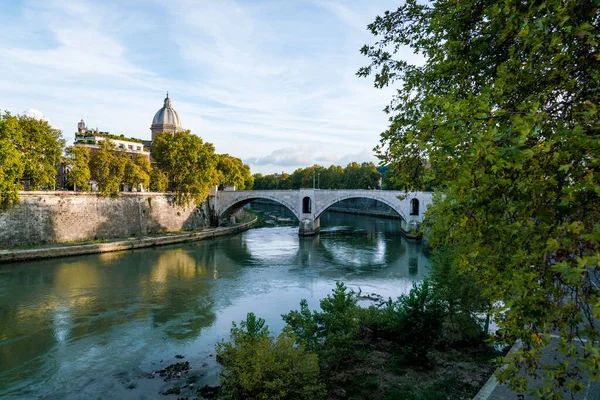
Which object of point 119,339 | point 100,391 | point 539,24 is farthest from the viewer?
point 119,339

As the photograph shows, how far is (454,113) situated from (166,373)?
32.9 ft

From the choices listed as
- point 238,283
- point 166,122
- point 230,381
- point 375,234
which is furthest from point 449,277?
point 166,122

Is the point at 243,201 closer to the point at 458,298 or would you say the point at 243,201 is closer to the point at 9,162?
the point at 9,162

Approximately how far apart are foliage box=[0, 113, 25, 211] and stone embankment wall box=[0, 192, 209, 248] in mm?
818

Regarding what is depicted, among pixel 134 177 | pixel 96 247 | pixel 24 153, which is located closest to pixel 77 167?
pixel 24 153

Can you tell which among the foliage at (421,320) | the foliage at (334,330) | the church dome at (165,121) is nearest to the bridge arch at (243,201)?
the church dome at (165,121)

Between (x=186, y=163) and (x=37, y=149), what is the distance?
12450 mm

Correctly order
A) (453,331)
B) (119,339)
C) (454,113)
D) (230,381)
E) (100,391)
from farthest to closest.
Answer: (119,339) < (453,331) < (100,391) < (230,381) < (454,113)

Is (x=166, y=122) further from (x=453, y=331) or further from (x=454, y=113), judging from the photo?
(x=454, y=113)

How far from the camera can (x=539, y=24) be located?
3.19m

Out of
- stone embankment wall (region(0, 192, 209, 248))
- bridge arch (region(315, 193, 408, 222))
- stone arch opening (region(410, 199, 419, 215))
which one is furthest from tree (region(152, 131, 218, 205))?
stone arch opening (region(410, 199, 419, 215))

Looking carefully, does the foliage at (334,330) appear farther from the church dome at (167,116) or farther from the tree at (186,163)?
the church dome at (167,116)

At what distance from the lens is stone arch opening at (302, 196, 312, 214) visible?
41.8 m

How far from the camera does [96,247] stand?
26.6 metres
